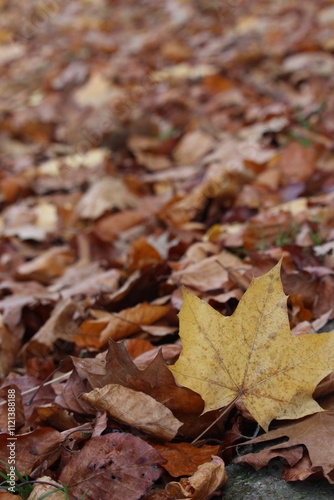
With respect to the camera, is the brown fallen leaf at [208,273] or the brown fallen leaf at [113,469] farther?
the brown fallen leaf at [208,273]

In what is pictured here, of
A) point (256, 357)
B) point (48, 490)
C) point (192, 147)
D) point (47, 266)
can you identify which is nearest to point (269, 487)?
point (256, 357)

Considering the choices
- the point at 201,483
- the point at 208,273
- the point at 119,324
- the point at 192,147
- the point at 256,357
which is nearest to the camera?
the point at 201,483

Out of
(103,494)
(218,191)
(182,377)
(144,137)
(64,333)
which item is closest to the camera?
(103,494)

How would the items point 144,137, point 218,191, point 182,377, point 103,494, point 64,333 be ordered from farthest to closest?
point 144,137 → point 218,191 → point 64,333 → point 182,377 → point 103,494

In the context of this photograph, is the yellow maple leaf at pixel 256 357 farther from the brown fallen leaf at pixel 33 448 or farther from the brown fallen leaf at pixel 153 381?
the brown fallen leaf at pixel 33 448

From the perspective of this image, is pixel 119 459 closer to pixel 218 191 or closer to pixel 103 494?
pixel 103 494

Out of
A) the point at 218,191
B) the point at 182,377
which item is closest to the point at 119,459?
the point at 182,377

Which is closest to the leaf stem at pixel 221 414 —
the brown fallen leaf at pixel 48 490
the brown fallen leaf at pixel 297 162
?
the brown fallen leaf at pixel 48 490

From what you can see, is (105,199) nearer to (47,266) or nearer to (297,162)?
(47,266)
